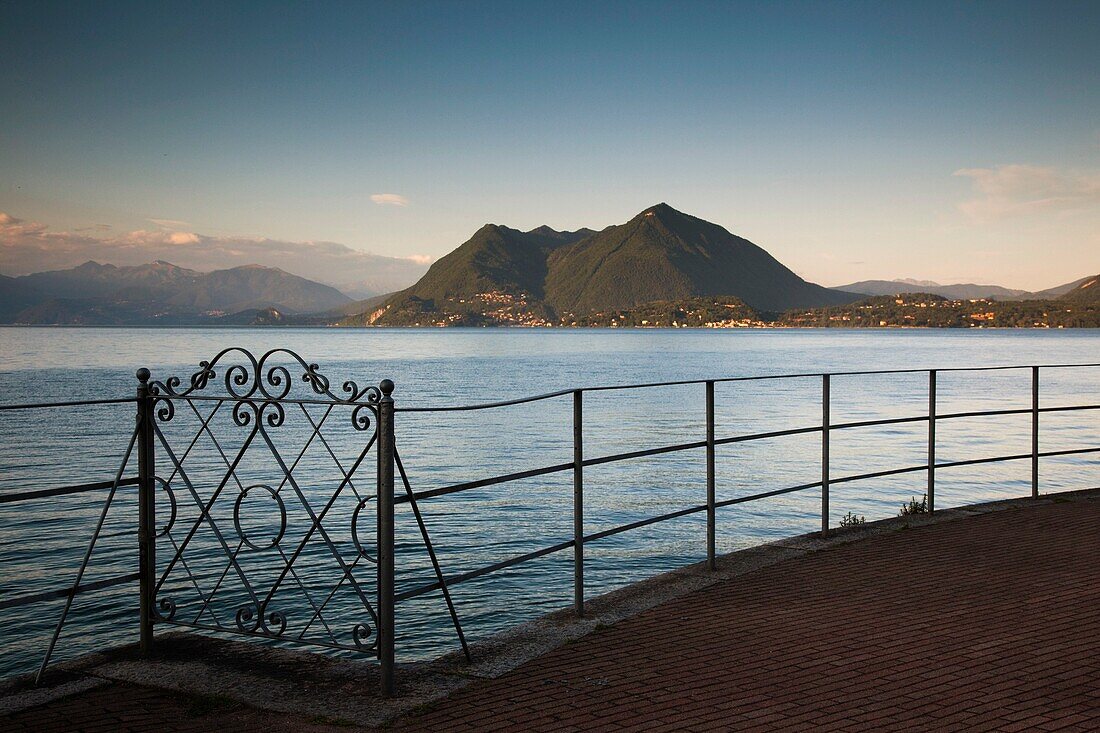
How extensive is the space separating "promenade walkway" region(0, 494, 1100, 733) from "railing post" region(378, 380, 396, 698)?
349 mm

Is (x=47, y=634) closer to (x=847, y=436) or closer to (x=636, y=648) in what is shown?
(x=636, y=648)

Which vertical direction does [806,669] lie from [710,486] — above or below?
below

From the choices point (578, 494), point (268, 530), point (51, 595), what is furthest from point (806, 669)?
point (268, 530)

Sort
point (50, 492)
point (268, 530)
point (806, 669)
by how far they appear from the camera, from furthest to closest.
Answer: point (268, 530) → point (806, 669) → point (50, 492)

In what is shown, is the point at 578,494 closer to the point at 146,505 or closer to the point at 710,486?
the point at 710,486

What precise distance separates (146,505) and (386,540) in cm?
157

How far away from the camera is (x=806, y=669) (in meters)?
5.00

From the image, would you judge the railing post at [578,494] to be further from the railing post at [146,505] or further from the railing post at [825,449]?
the railing post at [825,449]

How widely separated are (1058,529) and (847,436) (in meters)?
24.0

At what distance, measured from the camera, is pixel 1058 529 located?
8.63m

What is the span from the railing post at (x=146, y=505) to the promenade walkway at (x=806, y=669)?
21.8 inches

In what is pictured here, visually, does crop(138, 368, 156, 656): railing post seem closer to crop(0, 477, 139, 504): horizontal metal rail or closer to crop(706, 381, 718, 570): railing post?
crop(0, 477, 139, 504): horizontal metal rail

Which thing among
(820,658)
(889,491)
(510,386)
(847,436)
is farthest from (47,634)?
(510,386)

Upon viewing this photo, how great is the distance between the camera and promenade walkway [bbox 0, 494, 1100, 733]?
431 centimetres
